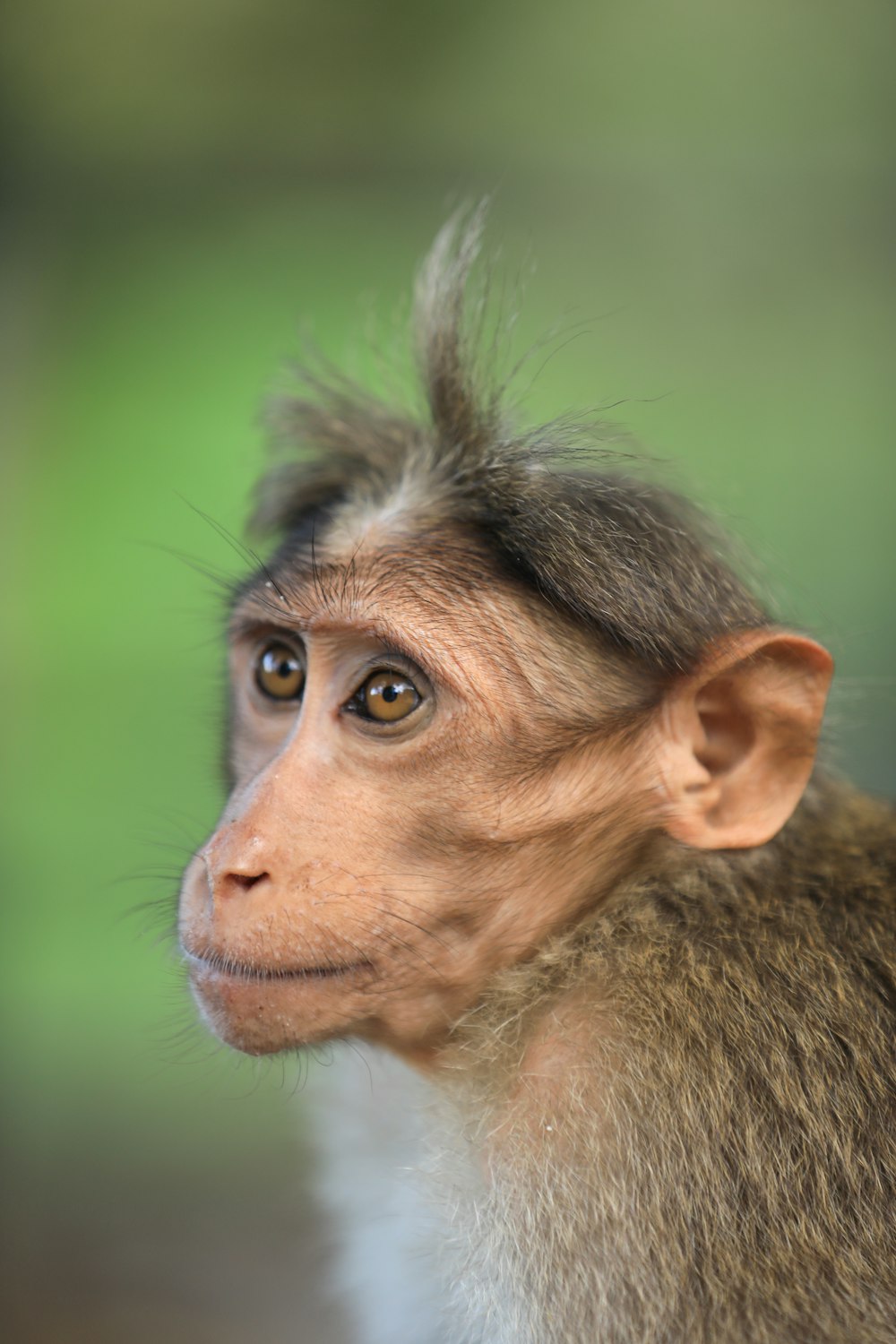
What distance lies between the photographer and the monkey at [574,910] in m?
1.83

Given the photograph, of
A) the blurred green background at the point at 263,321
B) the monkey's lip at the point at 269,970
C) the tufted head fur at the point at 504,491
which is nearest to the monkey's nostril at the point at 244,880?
the monkey's lip at the point at 269,970

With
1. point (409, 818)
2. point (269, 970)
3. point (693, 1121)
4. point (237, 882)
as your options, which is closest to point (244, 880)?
point (237, 882)

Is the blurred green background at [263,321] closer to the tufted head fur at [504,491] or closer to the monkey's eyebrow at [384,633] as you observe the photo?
the tufted head fur at [504,491]

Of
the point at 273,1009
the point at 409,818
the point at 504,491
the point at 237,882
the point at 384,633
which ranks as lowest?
the point at 273,1009

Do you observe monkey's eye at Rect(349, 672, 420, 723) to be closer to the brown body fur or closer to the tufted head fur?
the tufted head fur

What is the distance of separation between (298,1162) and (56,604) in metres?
1.99

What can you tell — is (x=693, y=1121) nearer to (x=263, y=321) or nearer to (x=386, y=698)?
(x=386, y=698)

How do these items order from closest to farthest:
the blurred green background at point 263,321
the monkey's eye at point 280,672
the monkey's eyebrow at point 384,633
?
1. the monkey's eyebrow at point 384,633
2. the monkey's eye at point 280,672
3. the blurred green background at point 263,321

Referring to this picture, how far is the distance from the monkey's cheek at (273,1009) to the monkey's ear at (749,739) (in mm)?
609

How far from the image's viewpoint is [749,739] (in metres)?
2.12

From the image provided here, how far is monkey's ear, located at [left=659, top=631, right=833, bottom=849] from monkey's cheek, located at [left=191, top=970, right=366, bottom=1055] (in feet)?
2.00

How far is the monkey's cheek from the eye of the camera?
74.1 inches

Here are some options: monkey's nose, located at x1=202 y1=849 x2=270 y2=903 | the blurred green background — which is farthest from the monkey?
the blurred green background

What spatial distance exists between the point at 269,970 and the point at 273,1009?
0.22 ft
